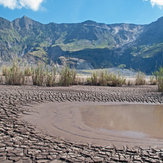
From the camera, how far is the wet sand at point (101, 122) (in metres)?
3.87

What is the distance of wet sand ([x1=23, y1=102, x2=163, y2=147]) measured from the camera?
A: 387 cm

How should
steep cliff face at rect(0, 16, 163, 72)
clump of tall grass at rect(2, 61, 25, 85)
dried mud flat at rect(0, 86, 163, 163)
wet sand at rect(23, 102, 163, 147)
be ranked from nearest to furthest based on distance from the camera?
1. dried mud flat at rect(0, 86, 163, 163)
2. wet sand at rect(23, 102, 163, 147)
3. clump of tall grass at rect(2, 61, 25, 85)
4. steep cliff face at rect(0, 16, 163, 72)

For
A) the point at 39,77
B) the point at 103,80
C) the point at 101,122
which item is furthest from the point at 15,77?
the point at 101,122

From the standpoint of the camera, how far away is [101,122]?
495 cm

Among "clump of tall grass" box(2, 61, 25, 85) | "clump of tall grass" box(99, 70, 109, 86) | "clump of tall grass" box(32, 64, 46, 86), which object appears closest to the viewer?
"clump of tall grass" box(2, 61, 25, 85)

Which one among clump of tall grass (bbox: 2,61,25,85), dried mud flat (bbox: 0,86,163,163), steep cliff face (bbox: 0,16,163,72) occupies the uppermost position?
steep cliff face (bbox: 0,16,163,72)

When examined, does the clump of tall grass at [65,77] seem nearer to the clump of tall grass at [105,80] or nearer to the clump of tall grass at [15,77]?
the clump of tall grass at [105,80]

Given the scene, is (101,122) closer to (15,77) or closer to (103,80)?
(15,77)

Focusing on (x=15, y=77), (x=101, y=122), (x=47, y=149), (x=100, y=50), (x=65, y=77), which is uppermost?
(x=100, y=50)

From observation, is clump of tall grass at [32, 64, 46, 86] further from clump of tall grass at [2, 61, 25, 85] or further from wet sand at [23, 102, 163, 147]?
wet sand at [23, 102, 163, 147]

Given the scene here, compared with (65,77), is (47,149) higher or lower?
lower

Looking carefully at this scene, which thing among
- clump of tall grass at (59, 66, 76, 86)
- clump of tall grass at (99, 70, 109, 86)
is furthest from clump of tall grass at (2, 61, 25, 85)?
clump of tall grass at (99, 70, 109, 86)

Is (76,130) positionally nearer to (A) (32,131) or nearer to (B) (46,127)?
(B) (46,127)

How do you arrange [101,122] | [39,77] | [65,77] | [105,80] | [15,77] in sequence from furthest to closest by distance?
[105,80]
[65,77]
[39,77]
[15,77]
[101,122]
